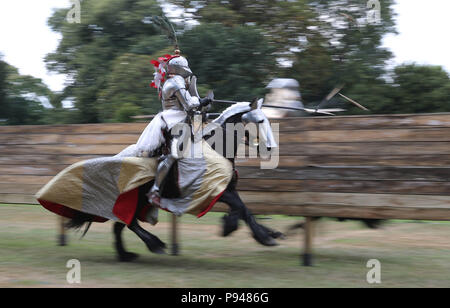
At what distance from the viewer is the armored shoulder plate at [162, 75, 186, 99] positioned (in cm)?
719

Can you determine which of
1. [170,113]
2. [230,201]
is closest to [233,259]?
[230,201]

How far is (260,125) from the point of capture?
693 cm

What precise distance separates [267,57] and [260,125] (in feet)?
34.0

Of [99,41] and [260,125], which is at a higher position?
[260,125]

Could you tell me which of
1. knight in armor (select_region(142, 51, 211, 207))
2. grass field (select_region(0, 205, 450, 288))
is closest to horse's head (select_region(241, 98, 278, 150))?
knight in armor (select_region(142, 51, 211, 207))

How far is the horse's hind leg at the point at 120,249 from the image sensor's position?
759 cm

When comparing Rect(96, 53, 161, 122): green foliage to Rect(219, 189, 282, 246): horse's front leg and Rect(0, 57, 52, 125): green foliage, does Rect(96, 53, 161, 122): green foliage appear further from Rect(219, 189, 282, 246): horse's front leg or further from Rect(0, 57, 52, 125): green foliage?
Rect(219, 189, 282, 246): horse's front leg

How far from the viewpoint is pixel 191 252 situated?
834cm

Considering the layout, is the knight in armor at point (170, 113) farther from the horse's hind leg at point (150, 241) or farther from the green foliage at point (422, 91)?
the green foliage at point (422, 91)

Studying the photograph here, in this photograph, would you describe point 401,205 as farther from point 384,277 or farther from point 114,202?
point 114,202

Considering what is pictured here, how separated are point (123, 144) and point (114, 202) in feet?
3.59

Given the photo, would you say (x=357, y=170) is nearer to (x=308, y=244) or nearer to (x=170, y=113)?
(x=308, y=244)

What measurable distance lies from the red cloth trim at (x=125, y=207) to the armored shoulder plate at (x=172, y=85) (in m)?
1.19

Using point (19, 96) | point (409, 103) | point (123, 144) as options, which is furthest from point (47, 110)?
point (123, 144)
